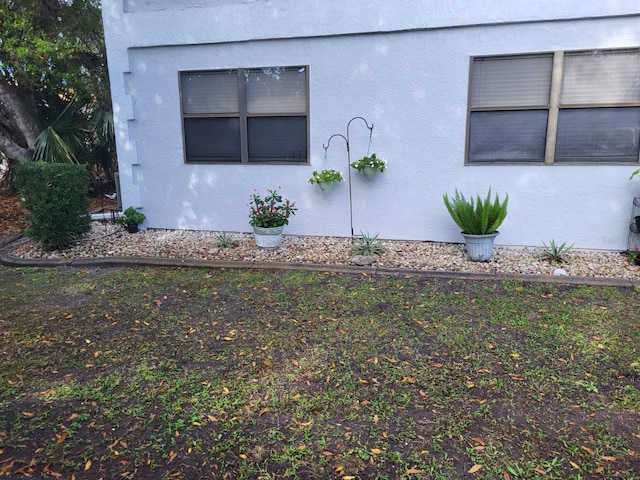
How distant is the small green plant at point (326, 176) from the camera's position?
20.1 ft

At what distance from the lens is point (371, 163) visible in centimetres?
600

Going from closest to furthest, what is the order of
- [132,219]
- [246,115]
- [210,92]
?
[246,115] < [210,92] < [132,219]

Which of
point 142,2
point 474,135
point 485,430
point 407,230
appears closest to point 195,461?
point 485,430

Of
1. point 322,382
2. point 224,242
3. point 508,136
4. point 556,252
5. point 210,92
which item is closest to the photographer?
point 322,382

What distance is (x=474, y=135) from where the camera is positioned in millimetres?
5836

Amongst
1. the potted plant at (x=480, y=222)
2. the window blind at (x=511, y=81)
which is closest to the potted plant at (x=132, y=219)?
the potted plant at (x=480, y=222)

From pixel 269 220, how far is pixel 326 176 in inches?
37.0

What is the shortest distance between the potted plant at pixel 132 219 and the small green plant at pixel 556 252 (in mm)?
5547

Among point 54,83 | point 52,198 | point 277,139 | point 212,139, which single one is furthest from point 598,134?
point 54,83

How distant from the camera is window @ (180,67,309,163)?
6.33m

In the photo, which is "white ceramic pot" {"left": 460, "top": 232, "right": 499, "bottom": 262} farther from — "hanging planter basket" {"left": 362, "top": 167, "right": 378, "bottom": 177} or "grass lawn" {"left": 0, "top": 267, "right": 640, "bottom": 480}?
"hanging planter basket" {"left": 362, "top": 167, "right": 378, "bottom": 177}

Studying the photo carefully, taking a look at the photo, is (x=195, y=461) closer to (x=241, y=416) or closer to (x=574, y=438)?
(x=241, y=416)

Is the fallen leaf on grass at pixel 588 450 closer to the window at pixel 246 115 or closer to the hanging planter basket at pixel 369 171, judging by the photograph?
the hanging planter basket at pixel 369 171

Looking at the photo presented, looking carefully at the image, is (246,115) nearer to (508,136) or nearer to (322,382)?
(508,136)
